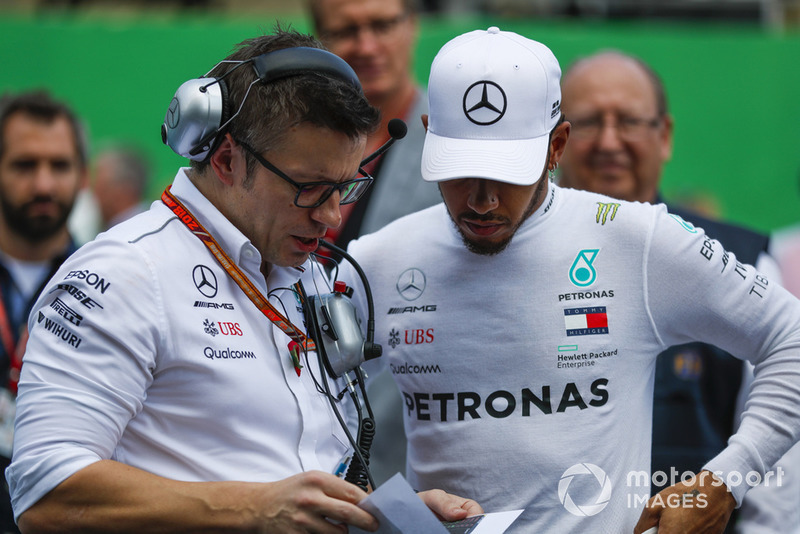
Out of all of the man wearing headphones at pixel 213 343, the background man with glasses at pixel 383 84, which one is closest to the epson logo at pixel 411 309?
the man wearing headphones at pixel 213 343

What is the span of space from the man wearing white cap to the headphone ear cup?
0.55 meters

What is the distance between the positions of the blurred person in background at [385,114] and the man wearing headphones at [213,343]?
3.59 feet

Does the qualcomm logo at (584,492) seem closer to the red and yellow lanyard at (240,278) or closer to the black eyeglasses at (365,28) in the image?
the red and yellow lanyard at (240,278)

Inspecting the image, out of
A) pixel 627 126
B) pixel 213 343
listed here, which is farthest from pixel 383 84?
pixel 213 343

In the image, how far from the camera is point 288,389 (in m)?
2.11

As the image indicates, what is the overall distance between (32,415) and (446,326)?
1071 millimetres

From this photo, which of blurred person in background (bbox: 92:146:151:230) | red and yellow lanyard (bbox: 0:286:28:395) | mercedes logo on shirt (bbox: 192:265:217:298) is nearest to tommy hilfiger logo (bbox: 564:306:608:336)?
mercedes logo on shirt (bbox: 192:265:217:298)

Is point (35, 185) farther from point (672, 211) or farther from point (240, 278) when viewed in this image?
point (672, 211)

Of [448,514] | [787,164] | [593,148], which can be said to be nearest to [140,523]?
[448,514]

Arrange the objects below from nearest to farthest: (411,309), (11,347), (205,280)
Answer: (205,280), (411,309), (11,347)

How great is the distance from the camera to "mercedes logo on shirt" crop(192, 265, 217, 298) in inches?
80.5

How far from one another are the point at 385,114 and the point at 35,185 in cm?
166

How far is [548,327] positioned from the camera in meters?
2.42

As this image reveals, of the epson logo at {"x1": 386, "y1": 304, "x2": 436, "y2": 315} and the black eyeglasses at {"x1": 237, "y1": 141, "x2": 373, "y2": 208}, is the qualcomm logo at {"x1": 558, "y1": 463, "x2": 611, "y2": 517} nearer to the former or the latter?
the epson logo at {"x1": 386, "y1": 304, "x2": 436, "y2": 315}
